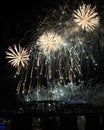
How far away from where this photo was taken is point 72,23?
2320 cm

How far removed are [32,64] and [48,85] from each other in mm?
16146

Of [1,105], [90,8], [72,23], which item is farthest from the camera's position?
[1,105]

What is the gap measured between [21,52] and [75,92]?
20.4 meters

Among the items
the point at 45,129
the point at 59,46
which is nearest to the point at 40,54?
the point at 59,46

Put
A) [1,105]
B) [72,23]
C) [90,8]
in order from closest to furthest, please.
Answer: [90,8]
[72,23]
[1,105]

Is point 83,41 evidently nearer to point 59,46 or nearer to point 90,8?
point 59,46

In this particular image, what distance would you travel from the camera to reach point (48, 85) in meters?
43.9

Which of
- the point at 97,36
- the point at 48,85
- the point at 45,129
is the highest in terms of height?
the point at 97,36

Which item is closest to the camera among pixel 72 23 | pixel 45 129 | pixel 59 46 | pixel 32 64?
pixel 72 23

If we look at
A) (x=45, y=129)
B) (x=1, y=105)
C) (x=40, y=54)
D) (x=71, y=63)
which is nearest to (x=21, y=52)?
(x=40, y=54)

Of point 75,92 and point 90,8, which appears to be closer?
point 90,8

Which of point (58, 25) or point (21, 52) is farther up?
point (58, 25)

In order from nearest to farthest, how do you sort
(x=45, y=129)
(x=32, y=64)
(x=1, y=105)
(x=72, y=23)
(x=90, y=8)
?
(x=90, y=8)
(x=72, y=23)
(x=32, y=64)
(x=45, y=129)
(x=1, y=105)

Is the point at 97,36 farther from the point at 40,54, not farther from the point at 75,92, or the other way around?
the point at 75,92
